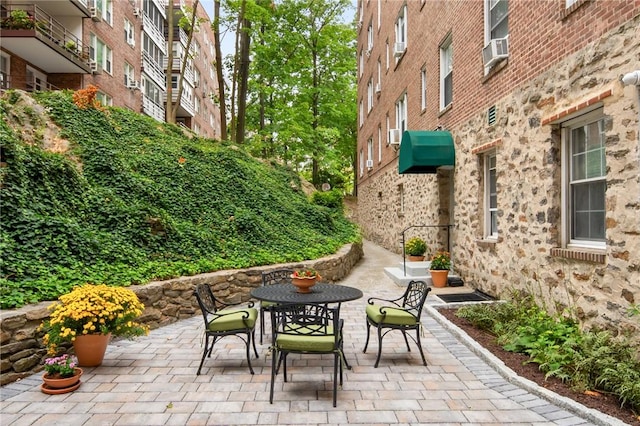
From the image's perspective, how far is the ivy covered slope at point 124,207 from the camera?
5.89 m

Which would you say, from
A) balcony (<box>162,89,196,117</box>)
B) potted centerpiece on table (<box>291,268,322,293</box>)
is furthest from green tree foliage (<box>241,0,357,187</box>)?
potted centerpiece on table (<box>291,268,322,293</box>)

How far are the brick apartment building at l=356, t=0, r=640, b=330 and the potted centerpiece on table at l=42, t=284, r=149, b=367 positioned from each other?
18.9 ft

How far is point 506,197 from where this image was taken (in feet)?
23.8

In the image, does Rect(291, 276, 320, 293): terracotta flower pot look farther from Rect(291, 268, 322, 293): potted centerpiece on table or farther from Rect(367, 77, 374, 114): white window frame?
Rect(367, 77, 374, 114): white window frame

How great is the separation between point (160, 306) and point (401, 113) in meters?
11.6

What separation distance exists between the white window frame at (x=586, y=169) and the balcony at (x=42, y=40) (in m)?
16.3

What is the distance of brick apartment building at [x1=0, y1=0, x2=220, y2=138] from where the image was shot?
47.9 ft

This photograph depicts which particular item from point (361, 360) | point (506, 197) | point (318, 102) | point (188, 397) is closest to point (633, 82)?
point (506, 197)

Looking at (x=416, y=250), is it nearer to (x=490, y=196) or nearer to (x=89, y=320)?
(x=490, y=196)

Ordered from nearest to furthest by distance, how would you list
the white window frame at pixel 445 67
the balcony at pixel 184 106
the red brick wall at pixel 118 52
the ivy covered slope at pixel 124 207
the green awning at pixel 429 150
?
the ivy covered slope at pixel 124 207, the green awning at pixel 429 150, the white window frame at pixel 445 67, the red brick wall at pixel 118 52, the balcony at pixel 184 106

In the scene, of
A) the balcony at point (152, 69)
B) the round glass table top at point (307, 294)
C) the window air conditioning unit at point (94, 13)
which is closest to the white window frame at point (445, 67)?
the round glass table top at point (307, 294)

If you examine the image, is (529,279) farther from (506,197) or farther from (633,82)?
(633,82)

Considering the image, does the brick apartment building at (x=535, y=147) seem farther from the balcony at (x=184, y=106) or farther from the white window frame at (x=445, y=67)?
the balcony at (x=184, y=106)

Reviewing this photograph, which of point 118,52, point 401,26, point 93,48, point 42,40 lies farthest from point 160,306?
point 118,52
